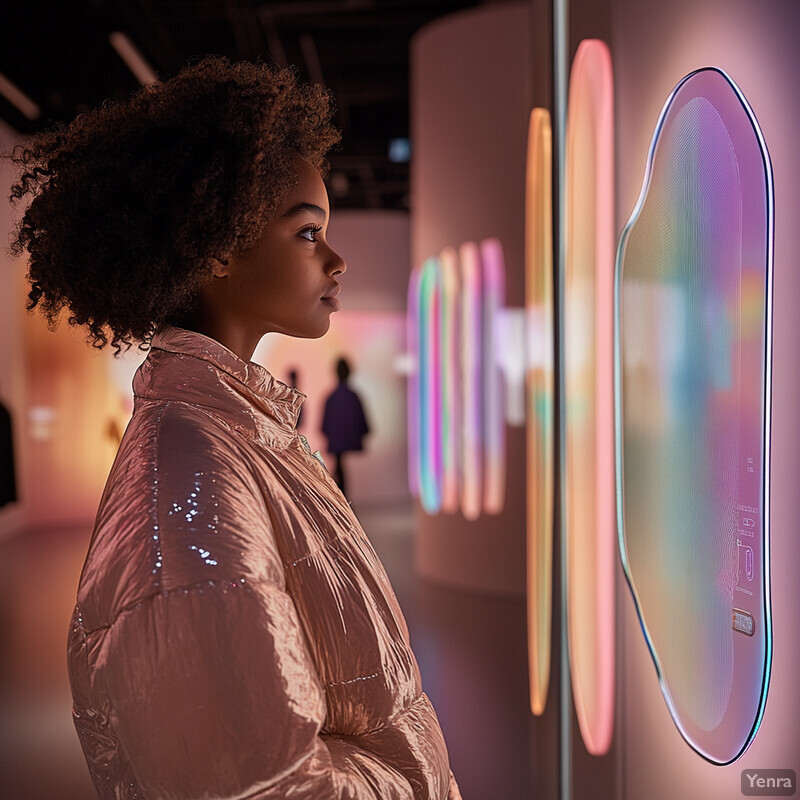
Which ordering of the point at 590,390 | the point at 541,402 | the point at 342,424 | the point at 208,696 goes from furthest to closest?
the point at 342,424 < the point at 541,402 < the point at 590,390 < the point at 208,696

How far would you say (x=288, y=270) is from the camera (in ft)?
3.24

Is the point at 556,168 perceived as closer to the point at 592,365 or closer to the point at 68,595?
the point at 592,365

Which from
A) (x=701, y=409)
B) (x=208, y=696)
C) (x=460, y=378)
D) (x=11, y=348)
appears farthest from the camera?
(x=11, y=348)

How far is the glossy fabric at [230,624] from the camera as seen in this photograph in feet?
2.30

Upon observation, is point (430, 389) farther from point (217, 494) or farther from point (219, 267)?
point (217, 494)

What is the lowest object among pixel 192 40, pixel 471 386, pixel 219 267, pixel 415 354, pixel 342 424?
pixel 342 424

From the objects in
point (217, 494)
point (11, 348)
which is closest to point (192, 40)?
point (11, 348)

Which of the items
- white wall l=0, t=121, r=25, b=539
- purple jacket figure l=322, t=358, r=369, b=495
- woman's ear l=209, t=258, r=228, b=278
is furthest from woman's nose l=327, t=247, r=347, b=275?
purple jacket figure l=322, t=358, r=369, b=495

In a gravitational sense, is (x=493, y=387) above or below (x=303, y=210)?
below

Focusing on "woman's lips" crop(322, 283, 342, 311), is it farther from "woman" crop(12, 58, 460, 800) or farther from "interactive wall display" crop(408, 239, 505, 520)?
"interactive wall display" crop(408, 239, 505, 520)

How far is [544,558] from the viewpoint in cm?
205

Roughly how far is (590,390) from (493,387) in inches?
175

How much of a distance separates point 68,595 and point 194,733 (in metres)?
5.98

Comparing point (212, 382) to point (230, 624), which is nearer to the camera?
point (230, 624)
